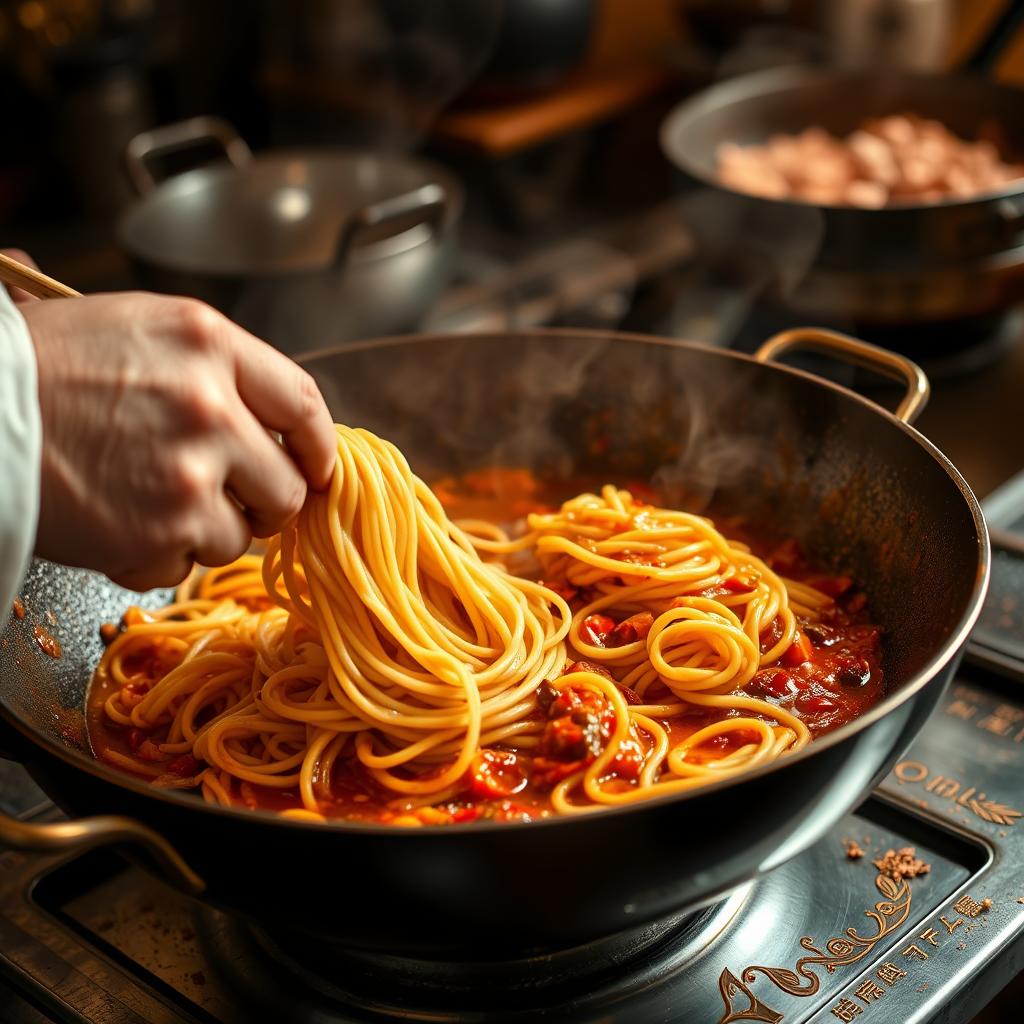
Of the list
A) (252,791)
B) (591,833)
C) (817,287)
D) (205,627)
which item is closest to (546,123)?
(817,287)

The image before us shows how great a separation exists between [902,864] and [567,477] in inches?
45.2

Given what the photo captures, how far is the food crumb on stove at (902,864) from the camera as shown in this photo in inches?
75.5

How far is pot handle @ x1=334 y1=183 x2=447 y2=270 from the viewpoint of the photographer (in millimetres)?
3070

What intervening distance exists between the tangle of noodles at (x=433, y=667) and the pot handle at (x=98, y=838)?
31cm

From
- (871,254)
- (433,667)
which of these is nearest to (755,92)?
(871,254)

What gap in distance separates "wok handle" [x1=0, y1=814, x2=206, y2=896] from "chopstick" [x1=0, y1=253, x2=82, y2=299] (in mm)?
729

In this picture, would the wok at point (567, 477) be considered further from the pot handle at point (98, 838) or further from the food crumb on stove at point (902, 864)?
the food crumb on stove at point (902, 864)

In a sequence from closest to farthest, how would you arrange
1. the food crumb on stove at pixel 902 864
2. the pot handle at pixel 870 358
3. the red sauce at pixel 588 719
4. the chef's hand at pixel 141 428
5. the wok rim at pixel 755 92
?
1. the chef's hand at pixel 141 428
2. the red sauce at pixel 588 719
3. the food crumb on stove at pixel 902 864
4. the pot handle at pixel 870 358
5. the wok rim at pixel 755 92

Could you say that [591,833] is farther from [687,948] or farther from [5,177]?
[5,177]

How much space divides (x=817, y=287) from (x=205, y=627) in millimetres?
1942

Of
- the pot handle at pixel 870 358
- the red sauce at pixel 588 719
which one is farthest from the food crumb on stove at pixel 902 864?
the pot handle at pixel 870 358

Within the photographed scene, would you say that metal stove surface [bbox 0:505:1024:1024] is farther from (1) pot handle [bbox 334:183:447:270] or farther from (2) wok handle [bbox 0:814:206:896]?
(1) pot handle [bbox 334:183:447:270]

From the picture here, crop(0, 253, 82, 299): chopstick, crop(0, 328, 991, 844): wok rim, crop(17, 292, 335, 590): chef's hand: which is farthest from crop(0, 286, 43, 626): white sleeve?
crop(0, 253, 82, 299): chopstick

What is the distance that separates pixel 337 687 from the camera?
189 cm
